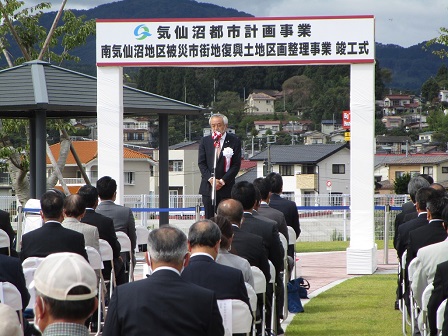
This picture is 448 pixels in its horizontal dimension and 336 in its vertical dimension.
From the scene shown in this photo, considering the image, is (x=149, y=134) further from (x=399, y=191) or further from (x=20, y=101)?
(x=20, y=101)

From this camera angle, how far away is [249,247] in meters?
7.75

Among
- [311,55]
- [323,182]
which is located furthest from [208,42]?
[323,182]

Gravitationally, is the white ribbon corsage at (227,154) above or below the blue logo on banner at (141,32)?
below

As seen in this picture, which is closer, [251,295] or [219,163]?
[251,295]

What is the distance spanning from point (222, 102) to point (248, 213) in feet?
438

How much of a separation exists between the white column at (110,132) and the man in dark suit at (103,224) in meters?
6.02

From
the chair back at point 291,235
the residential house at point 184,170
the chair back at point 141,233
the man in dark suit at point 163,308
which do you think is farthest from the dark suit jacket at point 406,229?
the residential house at point 184,170

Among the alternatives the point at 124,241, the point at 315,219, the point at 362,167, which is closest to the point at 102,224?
the point at 124,241

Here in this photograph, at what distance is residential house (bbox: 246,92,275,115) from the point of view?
6615 inches

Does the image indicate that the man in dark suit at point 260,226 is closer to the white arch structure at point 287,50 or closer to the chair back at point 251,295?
the chair back at point 251,295

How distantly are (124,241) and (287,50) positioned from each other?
18.7ft

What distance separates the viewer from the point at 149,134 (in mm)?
160500

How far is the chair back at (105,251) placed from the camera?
937 cm

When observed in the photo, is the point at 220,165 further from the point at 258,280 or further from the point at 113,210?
the point at 258,280
